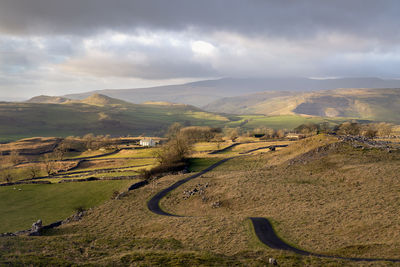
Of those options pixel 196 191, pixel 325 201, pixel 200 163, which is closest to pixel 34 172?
pixel 200 163

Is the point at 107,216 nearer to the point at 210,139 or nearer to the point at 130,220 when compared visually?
the point at 130,220

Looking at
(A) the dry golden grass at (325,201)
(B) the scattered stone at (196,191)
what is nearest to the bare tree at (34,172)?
(A) the dry golden grass at (325,201)

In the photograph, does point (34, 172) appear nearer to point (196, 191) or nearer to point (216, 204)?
point (196, 191)

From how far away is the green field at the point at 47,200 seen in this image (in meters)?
49.9

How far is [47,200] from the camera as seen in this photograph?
61.5m

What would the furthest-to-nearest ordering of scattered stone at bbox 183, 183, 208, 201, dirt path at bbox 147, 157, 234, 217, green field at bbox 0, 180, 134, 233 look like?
scattered stone at bbox 183, 183, 208, 201 < green field at bbox 0, 180, 134, 233 < dirt path at bbox 147, 157, 234, 217

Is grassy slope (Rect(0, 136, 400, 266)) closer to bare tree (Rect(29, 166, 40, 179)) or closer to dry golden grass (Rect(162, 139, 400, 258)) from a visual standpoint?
dry golden grass (Rect(162, 139, 400, 258))

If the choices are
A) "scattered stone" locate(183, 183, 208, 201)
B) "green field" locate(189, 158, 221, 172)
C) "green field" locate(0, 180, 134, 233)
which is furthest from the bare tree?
"scattered stone" locate(183, 183, 208, 201)

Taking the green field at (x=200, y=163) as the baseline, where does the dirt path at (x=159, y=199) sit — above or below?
above

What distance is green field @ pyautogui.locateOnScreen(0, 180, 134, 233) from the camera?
164 feet

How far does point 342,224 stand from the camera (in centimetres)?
3062

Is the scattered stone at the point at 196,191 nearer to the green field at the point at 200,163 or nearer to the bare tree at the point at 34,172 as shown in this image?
the green field at the point at 200,163

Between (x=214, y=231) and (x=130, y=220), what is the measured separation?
15003mm

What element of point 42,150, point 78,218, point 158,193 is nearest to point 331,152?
point 158,193
